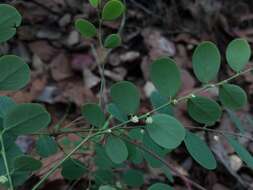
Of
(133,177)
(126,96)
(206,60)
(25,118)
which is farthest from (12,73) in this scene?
(133,177)

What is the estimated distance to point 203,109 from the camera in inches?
29.3

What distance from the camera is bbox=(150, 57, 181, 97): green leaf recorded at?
2.27 ft

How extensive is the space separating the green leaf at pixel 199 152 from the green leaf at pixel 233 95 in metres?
0.08

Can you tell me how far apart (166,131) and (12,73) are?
9.7 inches

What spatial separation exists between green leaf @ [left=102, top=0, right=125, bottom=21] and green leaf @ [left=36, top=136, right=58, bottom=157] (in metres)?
0.26

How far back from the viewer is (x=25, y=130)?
0.71m

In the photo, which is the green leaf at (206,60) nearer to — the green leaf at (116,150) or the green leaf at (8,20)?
the green leaf at (116,150)

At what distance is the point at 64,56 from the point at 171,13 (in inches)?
19.5

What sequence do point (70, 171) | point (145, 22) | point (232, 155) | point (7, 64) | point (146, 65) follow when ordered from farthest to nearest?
point (145, 22), point (146, 65), point (232, 155), point (70, 171), point (7, 64)

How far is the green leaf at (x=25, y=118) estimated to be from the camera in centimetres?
68

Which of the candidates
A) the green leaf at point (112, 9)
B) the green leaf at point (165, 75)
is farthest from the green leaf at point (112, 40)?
the green leaf at point (165, 75)

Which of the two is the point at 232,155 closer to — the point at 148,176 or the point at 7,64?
the point at 148,176

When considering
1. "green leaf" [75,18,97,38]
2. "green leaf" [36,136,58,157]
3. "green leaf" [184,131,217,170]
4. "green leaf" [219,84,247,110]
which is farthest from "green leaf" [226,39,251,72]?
"green leaf" [36,136,58,157]

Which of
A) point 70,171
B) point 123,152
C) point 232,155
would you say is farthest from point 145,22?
point 123,152
